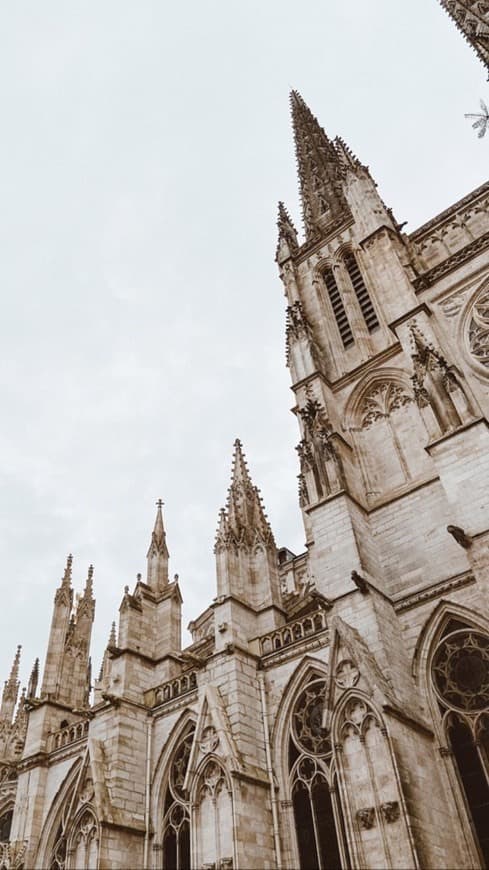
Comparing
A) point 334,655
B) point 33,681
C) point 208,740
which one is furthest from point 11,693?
point 334,655

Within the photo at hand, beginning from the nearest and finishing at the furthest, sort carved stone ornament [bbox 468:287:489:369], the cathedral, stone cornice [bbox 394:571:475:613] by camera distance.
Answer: the cathedral
stone cornice [bbox 394:571:475:613]
carved stone ornament [bbox 468:287:489:369]

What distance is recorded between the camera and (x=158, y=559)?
1847 cm

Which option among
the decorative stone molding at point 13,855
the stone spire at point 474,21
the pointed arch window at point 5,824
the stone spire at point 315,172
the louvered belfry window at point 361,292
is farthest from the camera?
the stone spire at point 315,172

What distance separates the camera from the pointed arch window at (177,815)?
12781 mm

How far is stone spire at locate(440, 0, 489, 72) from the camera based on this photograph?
21.3 m

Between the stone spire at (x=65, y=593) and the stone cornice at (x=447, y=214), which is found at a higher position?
the stone cornice at (x=447, y=214)

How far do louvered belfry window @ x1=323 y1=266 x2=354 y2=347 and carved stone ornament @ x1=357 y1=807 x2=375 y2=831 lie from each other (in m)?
12.5

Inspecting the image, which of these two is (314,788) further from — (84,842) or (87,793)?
(84,842)

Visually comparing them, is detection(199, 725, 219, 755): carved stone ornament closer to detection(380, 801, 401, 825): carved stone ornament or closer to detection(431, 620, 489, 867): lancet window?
detection(380, 801, 401, 825): carved stone ornament

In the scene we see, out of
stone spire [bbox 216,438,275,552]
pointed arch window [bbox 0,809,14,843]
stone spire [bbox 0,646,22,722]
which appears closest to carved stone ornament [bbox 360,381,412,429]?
stone spire [bbox 216,438,275,552]

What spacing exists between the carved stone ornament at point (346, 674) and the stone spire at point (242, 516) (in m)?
5.20

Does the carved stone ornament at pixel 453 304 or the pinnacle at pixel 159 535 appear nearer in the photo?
the carved stone ornament at pixel 453 304

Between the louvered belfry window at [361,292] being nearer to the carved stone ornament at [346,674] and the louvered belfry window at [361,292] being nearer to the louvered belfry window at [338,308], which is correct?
the louvered belfry window at [338,308]

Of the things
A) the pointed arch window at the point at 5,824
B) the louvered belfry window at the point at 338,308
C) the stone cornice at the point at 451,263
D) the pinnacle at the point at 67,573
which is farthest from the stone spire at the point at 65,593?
the stone cornice at the point at 451,263
